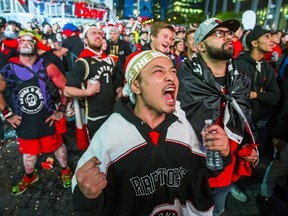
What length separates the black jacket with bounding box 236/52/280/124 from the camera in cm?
367

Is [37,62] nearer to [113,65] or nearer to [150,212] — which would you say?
[113,65]


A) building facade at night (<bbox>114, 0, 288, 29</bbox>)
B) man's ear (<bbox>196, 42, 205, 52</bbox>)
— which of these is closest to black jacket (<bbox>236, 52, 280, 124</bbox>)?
man's ear (<bbox>196, 42, 205, 52</bbox>)

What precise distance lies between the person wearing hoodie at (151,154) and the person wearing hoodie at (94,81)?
1.93m

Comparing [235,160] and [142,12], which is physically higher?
[142,12]

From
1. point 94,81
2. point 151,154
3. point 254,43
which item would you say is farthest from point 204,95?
point 254,43

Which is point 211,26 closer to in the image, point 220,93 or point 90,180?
point 220,93

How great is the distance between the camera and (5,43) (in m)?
5.88

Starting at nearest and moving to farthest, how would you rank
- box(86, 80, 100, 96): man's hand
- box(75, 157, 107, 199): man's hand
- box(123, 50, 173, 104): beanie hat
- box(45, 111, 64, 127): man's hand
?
box(75, 157, 107, 199): man's hand, box(123, 50, 173, 104): beanie hat, box(86, 80, 100, 96): man's hand, box(45, 111, 64, 127): man's hand

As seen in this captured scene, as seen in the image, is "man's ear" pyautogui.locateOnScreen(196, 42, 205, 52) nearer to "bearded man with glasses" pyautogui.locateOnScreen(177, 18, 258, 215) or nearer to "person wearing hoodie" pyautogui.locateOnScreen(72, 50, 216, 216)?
"bearded man with glasses" pyautogui.locateOnScreen(177, 18, 258, 215)

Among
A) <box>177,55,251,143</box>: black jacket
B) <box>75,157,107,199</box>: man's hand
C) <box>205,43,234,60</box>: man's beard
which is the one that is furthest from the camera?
<box>205,43,234,60</box>: man's beard

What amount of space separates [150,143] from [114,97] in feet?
8.28

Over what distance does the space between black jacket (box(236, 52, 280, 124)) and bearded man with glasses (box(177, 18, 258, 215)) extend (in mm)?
929

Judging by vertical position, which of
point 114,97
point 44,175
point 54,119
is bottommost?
point 44,175

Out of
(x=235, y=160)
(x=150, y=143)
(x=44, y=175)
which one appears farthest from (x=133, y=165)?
(x=44, y=175)
